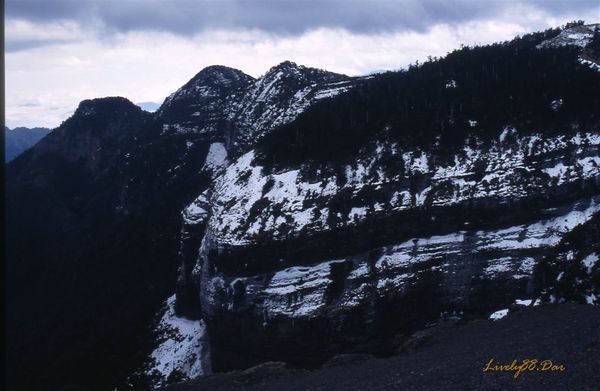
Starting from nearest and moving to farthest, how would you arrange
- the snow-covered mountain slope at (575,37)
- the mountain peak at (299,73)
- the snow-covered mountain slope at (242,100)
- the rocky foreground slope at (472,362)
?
the rocky foreground slope at (472,362)
the snow-covered mountain slope at (575,37)
the snow-covered mountain slope at (242,100)
the mountain peak at (299,73)

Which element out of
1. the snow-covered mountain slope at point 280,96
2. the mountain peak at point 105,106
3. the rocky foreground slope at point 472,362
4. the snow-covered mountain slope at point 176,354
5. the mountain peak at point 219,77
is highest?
the mountain peak at point 219,77

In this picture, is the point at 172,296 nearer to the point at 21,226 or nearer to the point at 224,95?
the point at 21,226

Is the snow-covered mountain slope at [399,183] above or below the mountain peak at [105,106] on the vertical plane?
below

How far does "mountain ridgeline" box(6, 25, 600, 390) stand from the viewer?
41.8 meters

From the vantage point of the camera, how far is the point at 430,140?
5097cm

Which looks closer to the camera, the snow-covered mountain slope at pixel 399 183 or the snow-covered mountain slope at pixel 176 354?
the snow-covered mountain slope at pixel 399 183

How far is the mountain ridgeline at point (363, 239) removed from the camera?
41.8 meters

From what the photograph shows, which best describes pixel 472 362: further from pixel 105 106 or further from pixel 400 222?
pixel 105 106

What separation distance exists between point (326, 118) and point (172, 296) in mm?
35217

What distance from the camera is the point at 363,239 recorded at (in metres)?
46.1

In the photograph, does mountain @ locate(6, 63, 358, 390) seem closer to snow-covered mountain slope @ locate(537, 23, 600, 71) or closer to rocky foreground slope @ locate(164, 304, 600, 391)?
rocky foreground slope @ locate(164, 304, 600, 391)

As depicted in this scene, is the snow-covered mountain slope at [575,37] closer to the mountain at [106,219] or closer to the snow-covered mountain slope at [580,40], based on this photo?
the snow-covered mountain slope at [580,40]

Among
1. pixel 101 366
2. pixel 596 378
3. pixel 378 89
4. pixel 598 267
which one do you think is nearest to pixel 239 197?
pixel 101 366

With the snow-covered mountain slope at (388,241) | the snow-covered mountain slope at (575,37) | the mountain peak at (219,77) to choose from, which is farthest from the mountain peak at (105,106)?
the snow-covered mountain slope at (575,37)
